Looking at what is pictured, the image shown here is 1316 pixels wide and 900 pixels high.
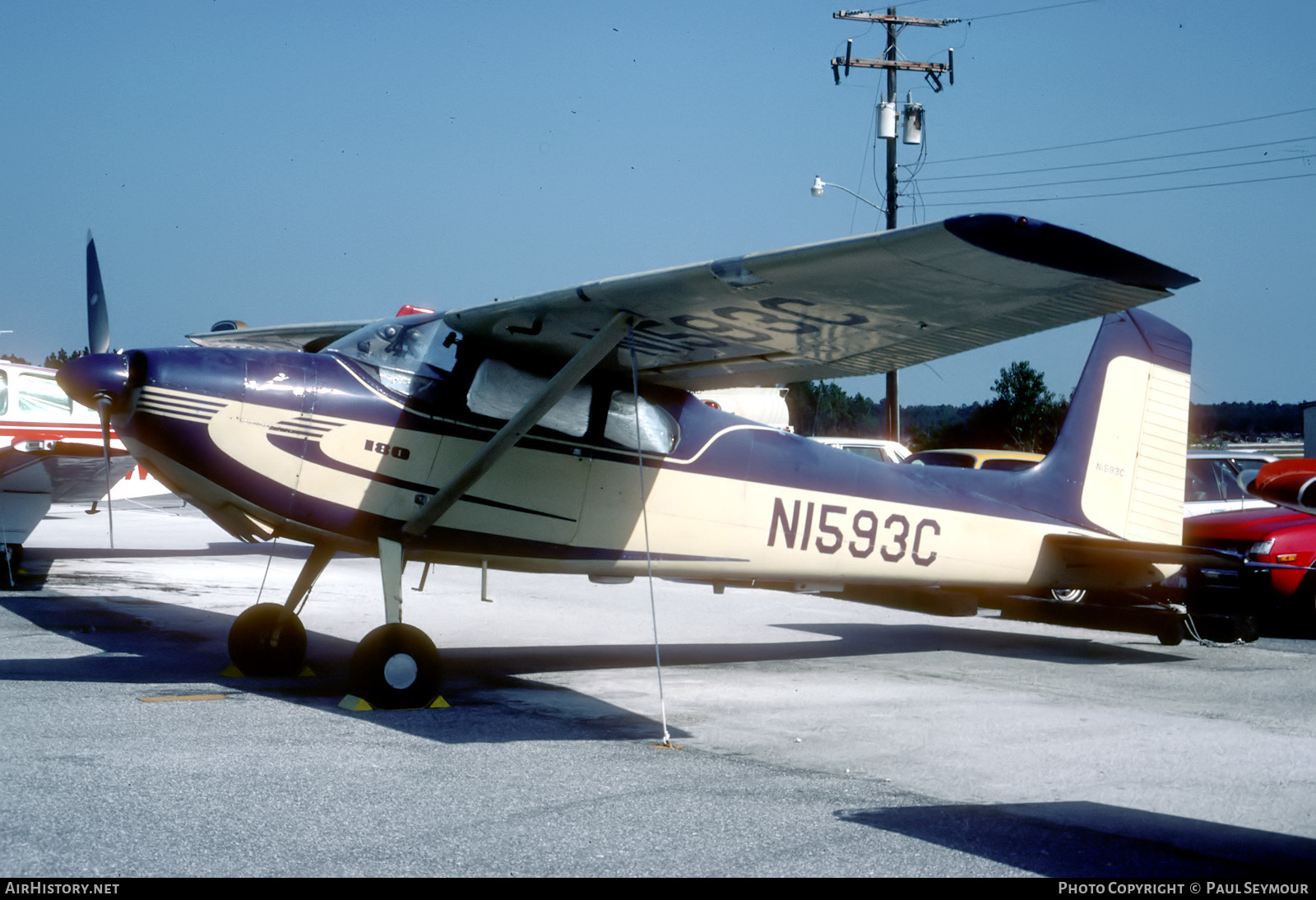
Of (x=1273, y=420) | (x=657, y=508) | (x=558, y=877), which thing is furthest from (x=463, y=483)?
(x=1273, y=420)

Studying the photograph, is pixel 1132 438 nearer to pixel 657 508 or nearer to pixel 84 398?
pixel 657 508

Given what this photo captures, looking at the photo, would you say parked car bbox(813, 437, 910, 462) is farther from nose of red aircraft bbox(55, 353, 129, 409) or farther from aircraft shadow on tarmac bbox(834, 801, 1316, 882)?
aircraft shadow on tarmac bbox(834, 801, 1316, 882)

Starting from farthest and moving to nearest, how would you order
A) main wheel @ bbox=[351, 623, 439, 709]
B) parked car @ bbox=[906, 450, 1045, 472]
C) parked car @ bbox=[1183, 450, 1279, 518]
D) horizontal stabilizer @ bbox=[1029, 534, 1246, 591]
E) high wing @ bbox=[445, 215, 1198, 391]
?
1. parked car @ bbox=[906, 450, 1045, 472]
2. parked car @ bbox=[1183, 450, 1279, 518]
3. horizontal stabilizer @ bbox=[1029, 534, 1246, 591]
4. main wheel @ bbox=[351, 623, 439, 709]
5. high wing @ bbox=[445, 215, 1198, 391]

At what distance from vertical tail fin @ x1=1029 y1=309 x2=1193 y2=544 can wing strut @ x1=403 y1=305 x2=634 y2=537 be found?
451 centimetres

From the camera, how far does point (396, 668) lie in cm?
648

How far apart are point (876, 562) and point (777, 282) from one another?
11.2 feet

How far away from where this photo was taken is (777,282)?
581 cm

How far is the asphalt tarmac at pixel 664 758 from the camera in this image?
3744 mm

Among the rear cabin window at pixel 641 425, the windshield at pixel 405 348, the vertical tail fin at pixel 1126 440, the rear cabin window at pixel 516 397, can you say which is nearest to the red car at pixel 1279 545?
the vertical tail fin at pixel 1126 440

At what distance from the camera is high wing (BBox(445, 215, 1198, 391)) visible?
4.75 m

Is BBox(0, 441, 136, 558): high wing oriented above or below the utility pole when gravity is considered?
below

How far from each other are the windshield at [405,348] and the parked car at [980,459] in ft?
29.0

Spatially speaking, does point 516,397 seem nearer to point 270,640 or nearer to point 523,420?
point 523,420

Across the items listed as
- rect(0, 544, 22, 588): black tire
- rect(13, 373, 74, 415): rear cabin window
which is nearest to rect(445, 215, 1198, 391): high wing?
rect(0, 544, 22, 588): black tire
